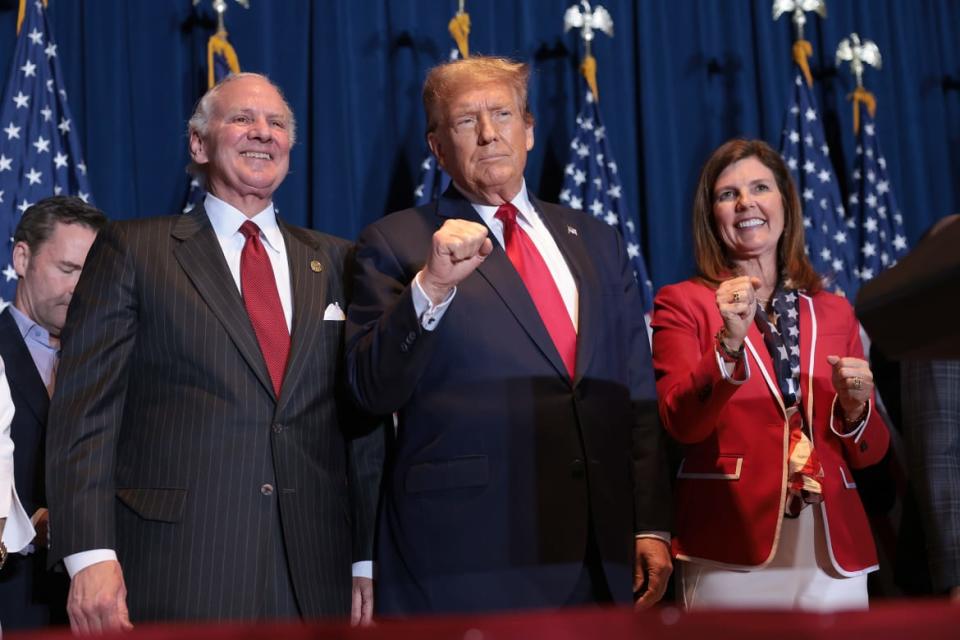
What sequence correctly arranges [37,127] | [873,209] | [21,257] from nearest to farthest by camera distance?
[21,257]
[37,127]
[873,209]

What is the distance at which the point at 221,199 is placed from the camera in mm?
2596

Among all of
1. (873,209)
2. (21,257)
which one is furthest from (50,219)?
(873,209)

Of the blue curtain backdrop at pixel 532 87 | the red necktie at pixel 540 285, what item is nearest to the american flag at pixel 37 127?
the blue curtain backdrop at pixel 532 87

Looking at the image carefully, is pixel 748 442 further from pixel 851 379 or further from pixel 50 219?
pixel 50 219

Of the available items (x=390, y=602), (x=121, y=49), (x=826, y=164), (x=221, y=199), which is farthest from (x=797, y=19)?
(x=390, y=602)

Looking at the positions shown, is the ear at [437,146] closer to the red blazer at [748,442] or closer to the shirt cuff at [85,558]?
the red blazer at [748,442]

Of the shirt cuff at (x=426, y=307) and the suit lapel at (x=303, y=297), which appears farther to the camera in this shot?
the suit lapel at (x=303, y=297)

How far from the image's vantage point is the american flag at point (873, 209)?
4621 millimetres

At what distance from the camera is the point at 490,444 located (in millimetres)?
2271

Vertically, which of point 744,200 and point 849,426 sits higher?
point 744,200

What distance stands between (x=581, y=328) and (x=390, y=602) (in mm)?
665

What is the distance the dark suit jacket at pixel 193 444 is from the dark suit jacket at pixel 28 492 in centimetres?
50

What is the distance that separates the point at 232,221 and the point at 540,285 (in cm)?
69

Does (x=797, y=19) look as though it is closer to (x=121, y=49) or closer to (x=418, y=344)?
(x=121, y=49)
